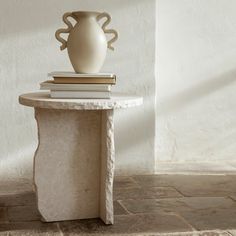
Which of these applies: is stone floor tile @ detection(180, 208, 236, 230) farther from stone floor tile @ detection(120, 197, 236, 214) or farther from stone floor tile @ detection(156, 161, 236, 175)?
stone floor tile @ detection(156, 161, 236, 175)

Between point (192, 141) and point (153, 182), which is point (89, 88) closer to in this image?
point (153, 182)

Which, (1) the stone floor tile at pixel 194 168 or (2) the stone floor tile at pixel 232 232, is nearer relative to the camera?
(2) the stone floor tile at pixel 232 232

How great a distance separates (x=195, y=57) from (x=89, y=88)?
5.19 feet

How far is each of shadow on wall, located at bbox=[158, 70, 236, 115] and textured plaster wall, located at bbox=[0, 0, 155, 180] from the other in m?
0.30

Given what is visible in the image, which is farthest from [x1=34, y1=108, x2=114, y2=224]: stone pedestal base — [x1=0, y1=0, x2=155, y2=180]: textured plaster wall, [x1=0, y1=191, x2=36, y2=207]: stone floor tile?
[x1=0, y1=0, x2=155, y2=180]: textured plaster wall

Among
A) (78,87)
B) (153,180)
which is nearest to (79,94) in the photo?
(78,87)

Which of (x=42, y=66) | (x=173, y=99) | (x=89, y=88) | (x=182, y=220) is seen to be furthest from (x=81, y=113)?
(x=173, y=99)

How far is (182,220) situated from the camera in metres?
2.19

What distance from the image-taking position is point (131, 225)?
2117 mm

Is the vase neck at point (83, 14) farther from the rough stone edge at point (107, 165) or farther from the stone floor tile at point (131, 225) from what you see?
the stone floor tile at point (131, 225)

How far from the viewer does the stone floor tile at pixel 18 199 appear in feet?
8.05

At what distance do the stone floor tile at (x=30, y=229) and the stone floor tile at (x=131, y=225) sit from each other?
0.14 feet

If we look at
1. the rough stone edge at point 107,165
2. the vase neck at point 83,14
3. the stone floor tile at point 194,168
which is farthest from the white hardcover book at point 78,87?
the stone floor tile at point 194,168

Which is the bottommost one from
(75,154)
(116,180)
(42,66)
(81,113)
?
(116,180)
